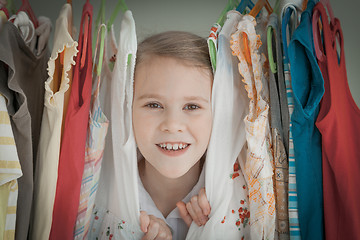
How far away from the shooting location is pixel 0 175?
852 mm

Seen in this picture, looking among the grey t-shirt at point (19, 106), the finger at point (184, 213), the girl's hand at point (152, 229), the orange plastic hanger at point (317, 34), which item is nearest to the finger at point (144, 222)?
the girl's hand at point (152, 229)

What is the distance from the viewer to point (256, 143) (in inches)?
39.0

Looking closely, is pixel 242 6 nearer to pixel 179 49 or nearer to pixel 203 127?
pixel 179 49

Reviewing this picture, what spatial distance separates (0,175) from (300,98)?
0.79m

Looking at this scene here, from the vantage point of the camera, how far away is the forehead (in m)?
1.07

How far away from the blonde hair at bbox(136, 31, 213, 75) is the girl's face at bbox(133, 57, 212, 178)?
2cm

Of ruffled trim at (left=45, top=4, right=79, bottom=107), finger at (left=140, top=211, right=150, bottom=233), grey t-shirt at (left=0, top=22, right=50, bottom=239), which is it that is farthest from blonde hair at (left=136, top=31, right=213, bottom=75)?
finger at (left=140, top=211, right=150, bottom=233)

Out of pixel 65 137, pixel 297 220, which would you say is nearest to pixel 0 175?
A: pixel 65 137

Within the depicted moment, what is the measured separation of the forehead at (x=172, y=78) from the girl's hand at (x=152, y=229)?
0.39m

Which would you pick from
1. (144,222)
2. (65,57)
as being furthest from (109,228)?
(65,57)

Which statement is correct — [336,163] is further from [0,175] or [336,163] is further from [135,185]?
[0,175]

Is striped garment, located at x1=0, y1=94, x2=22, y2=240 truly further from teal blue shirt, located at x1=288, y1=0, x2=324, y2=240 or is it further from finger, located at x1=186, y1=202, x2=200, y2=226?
teal blue shirt, located at x1=288, y1=0, x2=324, y2=240

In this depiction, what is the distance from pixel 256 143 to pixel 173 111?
257mm

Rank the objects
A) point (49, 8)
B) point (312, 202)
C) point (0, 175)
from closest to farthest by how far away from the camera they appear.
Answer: point (0, 175), point (312, 202), point (49, 8)
